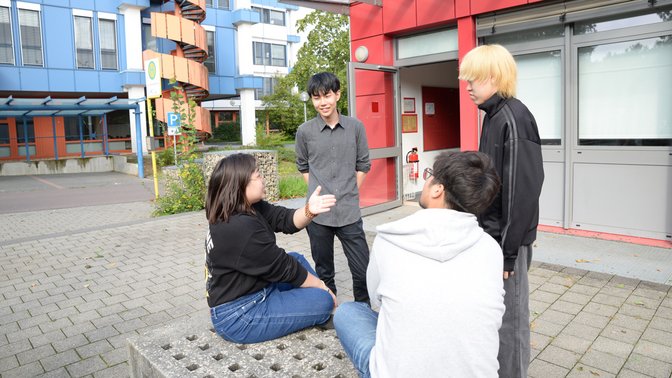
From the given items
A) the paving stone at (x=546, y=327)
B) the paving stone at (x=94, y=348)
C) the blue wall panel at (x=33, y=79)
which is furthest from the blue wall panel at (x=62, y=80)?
the paving stone at (x=546, y=327)

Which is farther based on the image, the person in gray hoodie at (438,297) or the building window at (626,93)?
the building window at (626,93)

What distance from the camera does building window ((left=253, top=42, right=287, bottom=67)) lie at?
43719mm

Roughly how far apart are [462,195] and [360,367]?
2.60 ft

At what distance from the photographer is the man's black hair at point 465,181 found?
75.5 inches

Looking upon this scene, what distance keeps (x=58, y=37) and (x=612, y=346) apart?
27425 mm

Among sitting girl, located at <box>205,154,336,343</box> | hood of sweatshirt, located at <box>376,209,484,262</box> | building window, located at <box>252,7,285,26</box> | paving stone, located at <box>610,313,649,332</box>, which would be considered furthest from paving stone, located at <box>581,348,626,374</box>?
building window, located at <box>252,7,285,26</box>

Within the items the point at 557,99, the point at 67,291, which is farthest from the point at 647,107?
the point at 67,291

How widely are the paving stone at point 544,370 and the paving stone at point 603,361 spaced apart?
0.70ft

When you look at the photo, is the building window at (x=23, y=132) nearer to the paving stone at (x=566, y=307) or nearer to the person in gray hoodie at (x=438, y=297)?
the paving stone at (x=566, y=307)

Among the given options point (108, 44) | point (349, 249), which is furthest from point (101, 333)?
point (108, 44)

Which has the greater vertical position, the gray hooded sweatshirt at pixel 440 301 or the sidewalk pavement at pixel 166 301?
the gray hooded sweatshirt at pixel 440 301

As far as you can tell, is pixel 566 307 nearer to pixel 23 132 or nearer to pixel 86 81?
pixel 86 81

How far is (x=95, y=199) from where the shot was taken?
13.0m

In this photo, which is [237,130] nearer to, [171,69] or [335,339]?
[171,69]
